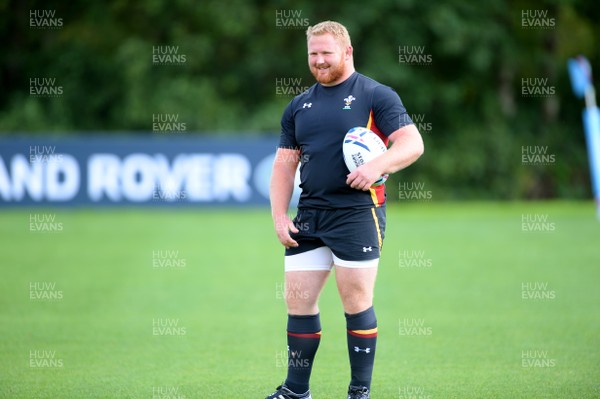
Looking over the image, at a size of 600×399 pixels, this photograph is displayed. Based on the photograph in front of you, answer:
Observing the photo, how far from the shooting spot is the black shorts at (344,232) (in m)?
5.45

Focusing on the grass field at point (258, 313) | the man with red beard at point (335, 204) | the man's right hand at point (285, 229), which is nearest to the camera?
the man with red beard at point (335, 204)

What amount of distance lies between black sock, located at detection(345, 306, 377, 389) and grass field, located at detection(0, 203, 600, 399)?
67cm

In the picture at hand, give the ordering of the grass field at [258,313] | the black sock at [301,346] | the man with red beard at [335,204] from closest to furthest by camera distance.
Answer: the man with red beard at [335,204] → the black sock at [301,346] → the grass field at [258,313]

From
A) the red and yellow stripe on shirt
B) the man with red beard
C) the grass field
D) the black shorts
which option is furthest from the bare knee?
the grass field

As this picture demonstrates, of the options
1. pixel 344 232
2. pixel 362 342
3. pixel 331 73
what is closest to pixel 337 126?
pixel 331 73

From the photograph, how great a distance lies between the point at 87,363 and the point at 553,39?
2617cm

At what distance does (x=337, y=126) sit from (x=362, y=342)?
1318mm

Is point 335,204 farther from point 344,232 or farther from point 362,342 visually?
point 362,342

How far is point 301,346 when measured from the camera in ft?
18.5

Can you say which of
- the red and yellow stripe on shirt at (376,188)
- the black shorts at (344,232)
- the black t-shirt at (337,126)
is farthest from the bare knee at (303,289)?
the red and yellow stripe on shirt at (376,188)

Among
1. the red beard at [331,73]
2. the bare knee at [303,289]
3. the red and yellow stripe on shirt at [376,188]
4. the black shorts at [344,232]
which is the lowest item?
the bare knee at [303,289]

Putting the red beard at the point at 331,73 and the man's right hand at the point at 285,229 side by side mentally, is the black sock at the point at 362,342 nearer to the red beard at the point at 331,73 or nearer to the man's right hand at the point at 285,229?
the man's right hand at the point at 285,229

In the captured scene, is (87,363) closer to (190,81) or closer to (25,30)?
(190,81)

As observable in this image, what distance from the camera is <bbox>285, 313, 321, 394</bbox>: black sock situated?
18.5 ft
